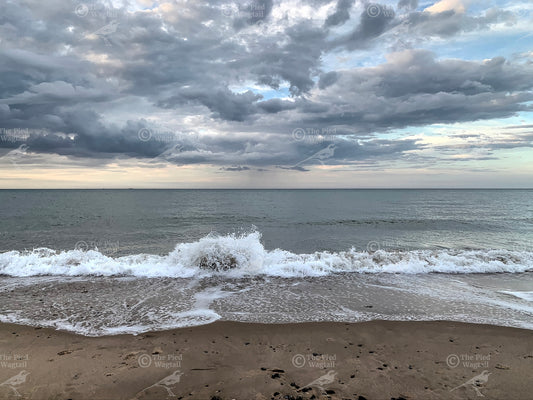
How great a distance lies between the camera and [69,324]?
7230 mm

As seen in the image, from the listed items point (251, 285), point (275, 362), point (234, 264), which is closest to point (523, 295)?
point (251, 285)

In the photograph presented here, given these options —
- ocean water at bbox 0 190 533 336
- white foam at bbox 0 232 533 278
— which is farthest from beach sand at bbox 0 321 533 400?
white foam at bbox 0 232 533 278

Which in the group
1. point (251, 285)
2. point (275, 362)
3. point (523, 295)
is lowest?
point (251, 285)

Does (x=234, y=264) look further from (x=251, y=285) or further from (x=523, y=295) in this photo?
(x=523, y=295)

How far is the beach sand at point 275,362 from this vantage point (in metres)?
4.58

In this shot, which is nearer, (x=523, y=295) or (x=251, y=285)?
(x=523, y=295)

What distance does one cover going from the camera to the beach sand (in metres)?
4.58

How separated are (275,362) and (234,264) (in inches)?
291

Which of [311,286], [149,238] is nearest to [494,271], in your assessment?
[311,286]

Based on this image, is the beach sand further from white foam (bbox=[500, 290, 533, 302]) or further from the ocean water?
white foam (bbox=[500, 290, 533, 302])

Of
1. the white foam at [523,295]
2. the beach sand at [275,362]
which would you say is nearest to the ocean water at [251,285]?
the white foam at [523,295]

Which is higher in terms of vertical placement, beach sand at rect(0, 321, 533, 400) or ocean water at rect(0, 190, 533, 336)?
beach sand at rect(0, 321, 533, 400)

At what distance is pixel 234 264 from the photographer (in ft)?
41.5

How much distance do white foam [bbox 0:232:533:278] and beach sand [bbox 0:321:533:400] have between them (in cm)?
522
